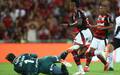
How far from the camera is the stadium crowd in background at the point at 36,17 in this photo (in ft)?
96.6

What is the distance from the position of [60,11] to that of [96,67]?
12.6 metres

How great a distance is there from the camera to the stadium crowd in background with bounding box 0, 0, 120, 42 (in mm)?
29438

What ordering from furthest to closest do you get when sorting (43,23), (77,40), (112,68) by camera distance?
1. (43,23)
2. (112,68)
3. (77,40)

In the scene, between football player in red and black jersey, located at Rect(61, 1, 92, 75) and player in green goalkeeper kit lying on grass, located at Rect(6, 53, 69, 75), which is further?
football player in red and black jersey, located at Rect(61, 1, 92, 75)

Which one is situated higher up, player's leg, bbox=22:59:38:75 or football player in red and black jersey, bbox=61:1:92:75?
football player in red and black jersey, bbox=61:1:92:75

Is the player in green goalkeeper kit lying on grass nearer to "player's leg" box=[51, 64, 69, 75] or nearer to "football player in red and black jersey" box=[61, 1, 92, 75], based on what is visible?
"player's leg" box=[51, 64, 69, 75]

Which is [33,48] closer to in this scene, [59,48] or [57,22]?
[59,48]

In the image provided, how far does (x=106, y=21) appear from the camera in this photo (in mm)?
17672

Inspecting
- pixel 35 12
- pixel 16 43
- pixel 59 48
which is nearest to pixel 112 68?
pixel 59 48

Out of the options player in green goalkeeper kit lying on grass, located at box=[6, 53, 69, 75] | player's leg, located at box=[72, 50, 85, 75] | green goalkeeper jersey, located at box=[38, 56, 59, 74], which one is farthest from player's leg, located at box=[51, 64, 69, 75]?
player's leg, located at box=[72, 50, 85, 75]

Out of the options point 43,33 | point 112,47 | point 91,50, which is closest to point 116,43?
point 112,47

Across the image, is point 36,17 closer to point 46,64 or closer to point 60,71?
point 46,64

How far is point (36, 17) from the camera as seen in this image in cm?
3036

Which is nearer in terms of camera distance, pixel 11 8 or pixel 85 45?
pixel 85 45
